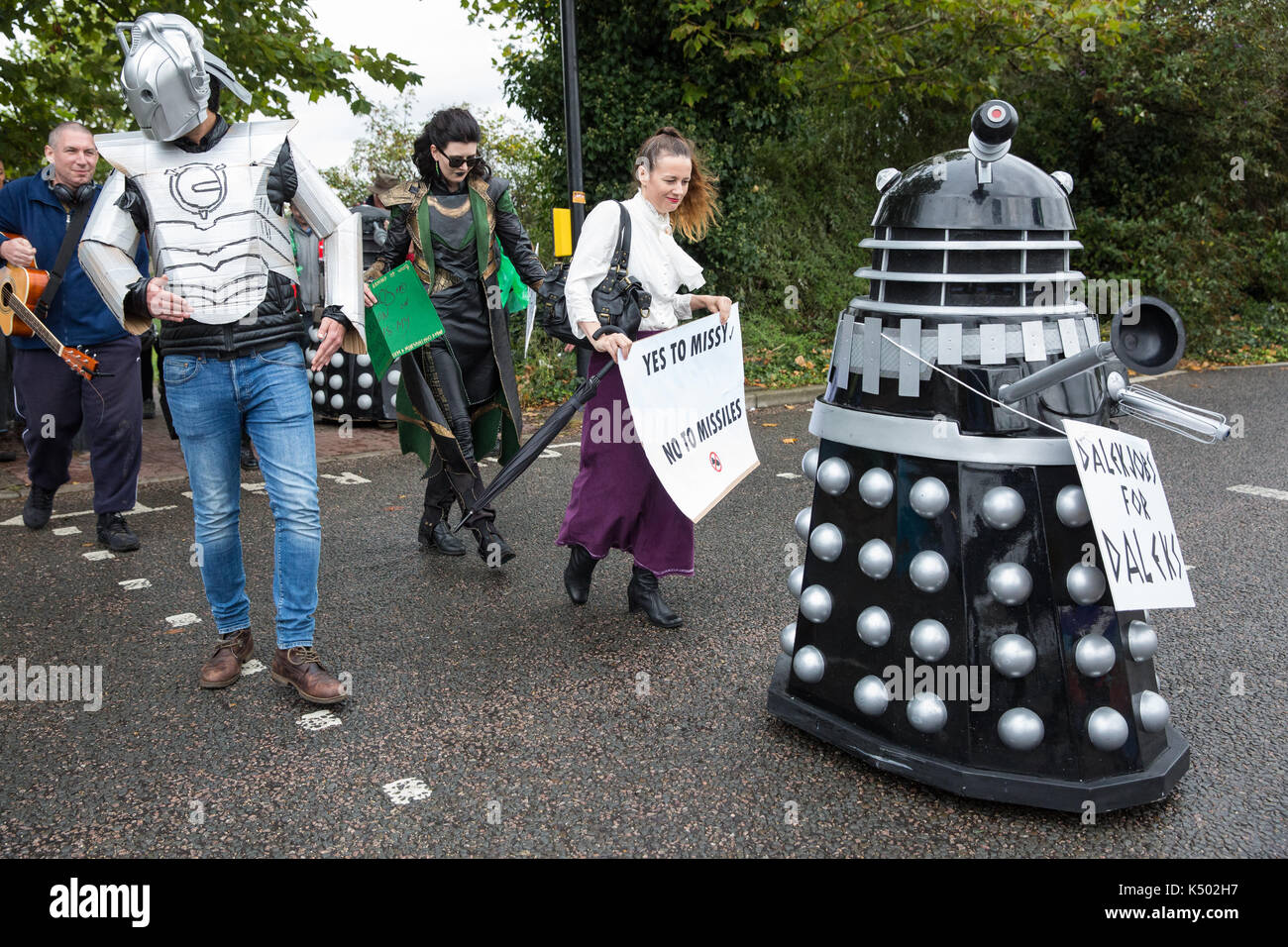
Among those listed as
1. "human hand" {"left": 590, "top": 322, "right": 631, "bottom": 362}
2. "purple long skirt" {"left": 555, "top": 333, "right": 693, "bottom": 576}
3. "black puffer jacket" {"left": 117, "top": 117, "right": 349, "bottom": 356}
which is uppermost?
"black puffer jacket" {"left": 117, "top": 117, "right": 349, "bottom": 356}

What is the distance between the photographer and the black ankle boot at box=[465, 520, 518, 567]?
5.14 metres

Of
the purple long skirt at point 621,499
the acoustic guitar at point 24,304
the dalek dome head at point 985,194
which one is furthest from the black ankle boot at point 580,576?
the acoustic guitar at point 24,304

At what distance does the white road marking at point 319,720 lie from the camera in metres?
3.40

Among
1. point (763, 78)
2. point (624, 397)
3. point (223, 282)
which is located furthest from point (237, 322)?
point (763, 78)

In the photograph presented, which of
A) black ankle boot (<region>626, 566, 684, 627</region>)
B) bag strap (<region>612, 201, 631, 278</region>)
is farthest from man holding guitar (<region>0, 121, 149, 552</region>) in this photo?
bag strap (<region>612, 201, 631, 278</region>)

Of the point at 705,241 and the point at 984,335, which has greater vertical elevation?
the point at 705,241

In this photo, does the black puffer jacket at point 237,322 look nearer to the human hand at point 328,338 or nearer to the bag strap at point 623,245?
the human hand at point 328,338

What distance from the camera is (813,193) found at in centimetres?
1585

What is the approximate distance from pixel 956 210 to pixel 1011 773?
1.47 meters

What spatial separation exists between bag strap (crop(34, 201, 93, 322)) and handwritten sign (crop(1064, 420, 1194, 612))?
17.3ft

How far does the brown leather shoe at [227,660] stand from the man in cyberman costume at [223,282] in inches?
0.6

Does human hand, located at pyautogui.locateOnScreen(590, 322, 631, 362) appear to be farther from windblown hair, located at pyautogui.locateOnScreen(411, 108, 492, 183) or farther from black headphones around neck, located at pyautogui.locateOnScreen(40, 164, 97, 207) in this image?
black headphones around neck, located at pyautogui.locateOnScreen(40, 164, 97, 207)

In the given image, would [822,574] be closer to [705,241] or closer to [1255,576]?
[1255,576]

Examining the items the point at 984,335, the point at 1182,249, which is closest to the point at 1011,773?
the point at 984,335
